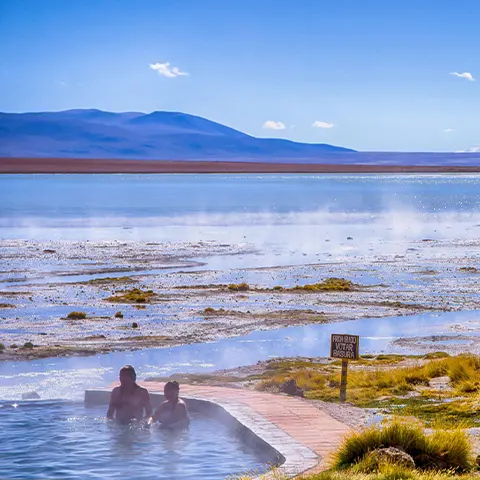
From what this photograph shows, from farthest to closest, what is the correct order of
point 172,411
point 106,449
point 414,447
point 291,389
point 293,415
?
Answer: point 291,389 → point 172,411 → point 293,415 → point 106,449 → point 414,447

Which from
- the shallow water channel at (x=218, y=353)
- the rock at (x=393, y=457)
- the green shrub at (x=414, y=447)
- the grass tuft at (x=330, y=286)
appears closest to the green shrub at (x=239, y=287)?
the grass tuft at (x=330, y=286)

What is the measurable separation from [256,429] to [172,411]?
1.58 metres

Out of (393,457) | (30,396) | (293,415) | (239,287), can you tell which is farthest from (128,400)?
(239,287)

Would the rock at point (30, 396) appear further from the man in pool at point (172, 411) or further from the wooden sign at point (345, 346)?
the wooden sign at point (345, 346)

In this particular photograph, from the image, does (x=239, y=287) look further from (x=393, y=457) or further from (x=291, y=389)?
(x=393, y=457)

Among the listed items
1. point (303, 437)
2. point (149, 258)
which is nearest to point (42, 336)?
point (303, 437)

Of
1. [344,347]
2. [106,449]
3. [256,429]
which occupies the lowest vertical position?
[106,449]

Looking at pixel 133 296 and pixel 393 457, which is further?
pixel 133 296

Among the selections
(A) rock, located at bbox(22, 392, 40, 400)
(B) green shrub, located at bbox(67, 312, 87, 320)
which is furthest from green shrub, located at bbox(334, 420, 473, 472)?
(B) green shrub, located at bbox(67, 312, 87, 320)

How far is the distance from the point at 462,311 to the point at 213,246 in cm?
2274

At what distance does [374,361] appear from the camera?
65.4ft

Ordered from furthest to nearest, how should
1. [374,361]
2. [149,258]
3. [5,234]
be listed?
[5,234] → [149,258] → [374,361]

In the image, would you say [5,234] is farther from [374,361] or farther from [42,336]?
[374,361]

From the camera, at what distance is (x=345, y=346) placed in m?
14.5
